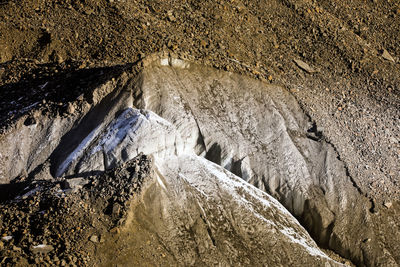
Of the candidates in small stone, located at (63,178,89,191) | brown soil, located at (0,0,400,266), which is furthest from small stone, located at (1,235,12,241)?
brown soil, located at (0,0,400,266)

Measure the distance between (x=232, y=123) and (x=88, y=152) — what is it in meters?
3.73

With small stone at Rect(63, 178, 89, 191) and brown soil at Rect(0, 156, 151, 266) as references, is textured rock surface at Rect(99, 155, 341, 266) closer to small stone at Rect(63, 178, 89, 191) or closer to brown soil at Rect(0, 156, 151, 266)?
brown soil at Rect(0, 156, 151, 266)

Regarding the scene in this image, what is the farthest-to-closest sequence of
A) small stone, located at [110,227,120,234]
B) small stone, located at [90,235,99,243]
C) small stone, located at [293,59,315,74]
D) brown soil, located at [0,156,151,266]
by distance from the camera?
small stone, located at [293,59,315,74] < small stone, located at [110,227,120,234] < small stone, located at [90,235,99,243] < brown soil, located at [0,156,151,266]

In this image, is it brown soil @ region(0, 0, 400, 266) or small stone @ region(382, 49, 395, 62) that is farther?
small stone @ region(382, 49, 395, 62)

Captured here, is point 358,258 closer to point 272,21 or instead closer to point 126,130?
point 126,130

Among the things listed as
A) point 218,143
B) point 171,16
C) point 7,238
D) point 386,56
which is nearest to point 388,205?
point 218,143

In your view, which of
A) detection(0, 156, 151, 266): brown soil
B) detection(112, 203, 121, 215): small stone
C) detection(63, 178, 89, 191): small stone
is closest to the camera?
detection(0, 156, 151, 266): brown soil

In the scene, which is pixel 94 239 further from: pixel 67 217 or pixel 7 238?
pixel 7 238

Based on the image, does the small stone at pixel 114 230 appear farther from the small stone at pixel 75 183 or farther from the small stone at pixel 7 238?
the small stone at pixel 7 238

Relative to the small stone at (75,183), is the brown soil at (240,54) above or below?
above

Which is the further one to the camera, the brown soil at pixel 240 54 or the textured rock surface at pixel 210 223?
the brown soil at pixel 240 54

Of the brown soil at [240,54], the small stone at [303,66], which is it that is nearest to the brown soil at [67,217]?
the brown soil at [240,54]

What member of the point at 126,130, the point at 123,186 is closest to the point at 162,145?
the point at 126,130

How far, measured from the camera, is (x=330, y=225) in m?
11.2
